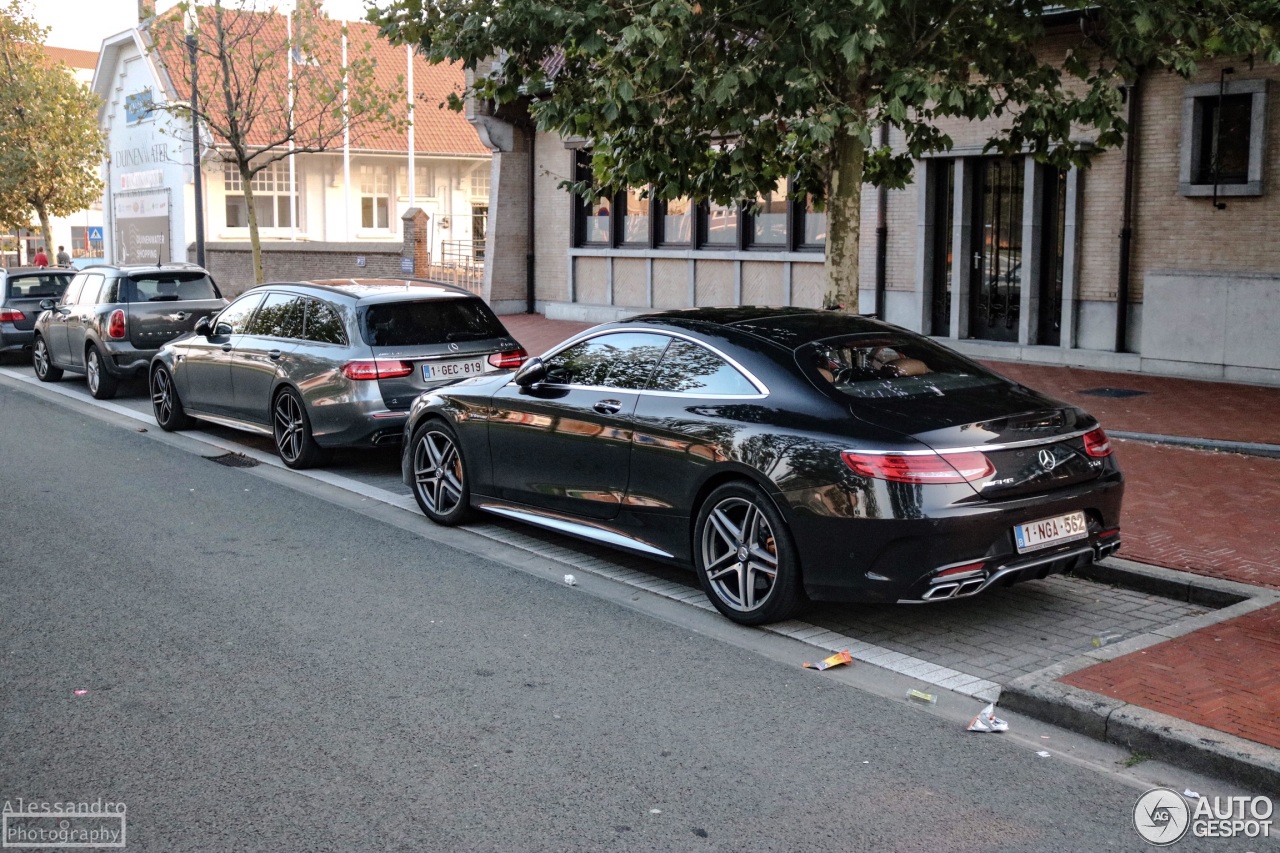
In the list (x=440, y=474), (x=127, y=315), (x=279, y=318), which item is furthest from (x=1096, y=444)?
(x=127, y=315)

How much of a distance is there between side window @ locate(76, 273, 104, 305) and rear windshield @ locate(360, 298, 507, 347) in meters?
Result: 7.50

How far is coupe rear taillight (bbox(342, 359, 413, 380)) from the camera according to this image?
10.3 meters

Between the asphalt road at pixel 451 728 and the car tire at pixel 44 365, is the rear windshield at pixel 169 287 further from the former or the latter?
the asphalt road at pixel 451 728

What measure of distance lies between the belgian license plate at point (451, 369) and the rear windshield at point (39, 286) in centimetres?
1302

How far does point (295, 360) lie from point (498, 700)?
20.4 ft

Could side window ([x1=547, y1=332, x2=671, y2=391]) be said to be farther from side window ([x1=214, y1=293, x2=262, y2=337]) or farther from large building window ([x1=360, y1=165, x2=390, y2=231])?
large building window ([x1=360, y1=165, x2=390, y2=231])

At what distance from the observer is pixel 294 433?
11.1m

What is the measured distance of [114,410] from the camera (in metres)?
15.2

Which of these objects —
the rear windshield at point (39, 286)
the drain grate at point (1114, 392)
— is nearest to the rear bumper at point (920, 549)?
the drain grate at point (1114, 392)

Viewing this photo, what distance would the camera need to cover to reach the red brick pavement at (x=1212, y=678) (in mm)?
4922

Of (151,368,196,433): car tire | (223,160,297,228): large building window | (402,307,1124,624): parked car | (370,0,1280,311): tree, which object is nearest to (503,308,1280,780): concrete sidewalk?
(402,307,1124,624): parked car

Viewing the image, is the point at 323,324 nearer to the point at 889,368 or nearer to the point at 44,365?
the point at 889,368

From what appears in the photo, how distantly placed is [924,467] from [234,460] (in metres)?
7.66

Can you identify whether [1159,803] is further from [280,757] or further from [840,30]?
[840,30]
